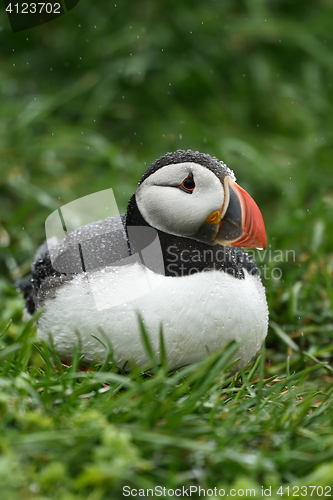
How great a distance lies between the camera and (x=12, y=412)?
1860mm

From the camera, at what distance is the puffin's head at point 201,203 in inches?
90.3

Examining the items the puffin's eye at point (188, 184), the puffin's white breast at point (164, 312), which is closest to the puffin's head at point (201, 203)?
the puffin's eye at point (188, 184)

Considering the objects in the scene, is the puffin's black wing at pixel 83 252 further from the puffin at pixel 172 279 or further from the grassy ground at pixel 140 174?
the grassy ground at pixel 140 174

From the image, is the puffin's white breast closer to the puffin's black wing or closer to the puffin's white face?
the puffin's black wing

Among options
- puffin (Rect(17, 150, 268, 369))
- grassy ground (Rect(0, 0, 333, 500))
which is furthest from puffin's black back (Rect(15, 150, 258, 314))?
grassy ground (Rect(0, 0, 333, 500))

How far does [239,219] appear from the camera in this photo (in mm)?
2287

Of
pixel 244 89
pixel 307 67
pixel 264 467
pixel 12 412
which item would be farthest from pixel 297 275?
pixel 307 67

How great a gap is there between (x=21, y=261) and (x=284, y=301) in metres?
1.82

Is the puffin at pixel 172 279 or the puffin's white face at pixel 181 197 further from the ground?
the puffin's white face at pixel 181 197

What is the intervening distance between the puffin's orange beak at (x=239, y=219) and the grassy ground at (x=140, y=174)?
0.50 m

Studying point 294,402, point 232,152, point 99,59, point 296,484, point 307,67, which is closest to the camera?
point 296,484

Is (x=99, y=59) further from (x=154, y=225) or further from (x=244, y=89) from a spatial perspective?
(x=154, y=225)

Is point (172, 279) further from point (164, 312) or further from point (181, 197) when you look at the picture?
point (181, 197)

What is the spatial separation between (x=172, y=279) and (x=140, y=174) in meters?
2.37
